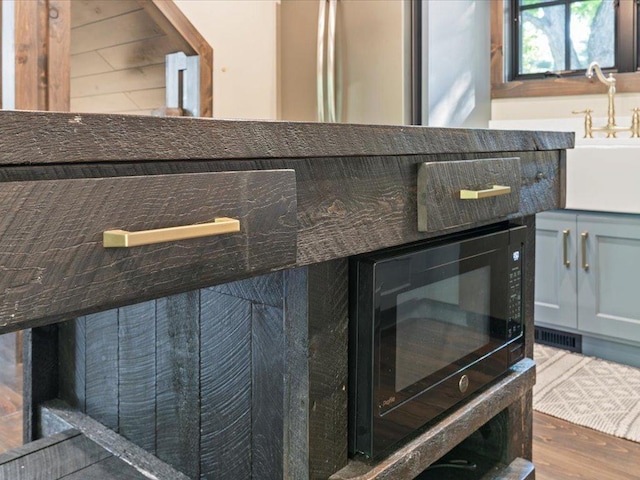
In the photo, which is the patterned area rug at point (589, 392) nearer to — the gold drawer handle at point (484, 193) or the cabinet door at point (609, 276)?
the cabinet door at point (609, 276)

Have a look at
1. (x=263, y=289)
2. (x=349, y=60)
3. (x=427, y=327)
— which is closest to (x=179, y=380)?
(x=263, y=289)

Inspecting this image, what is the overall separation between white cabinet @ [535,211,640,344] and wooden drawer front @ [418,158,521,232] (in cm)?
152

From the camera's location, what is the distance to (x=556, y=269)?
2.60 meters

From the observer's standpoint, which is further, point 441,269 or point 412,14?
point 412,14

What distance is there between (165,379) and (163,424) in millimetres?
89

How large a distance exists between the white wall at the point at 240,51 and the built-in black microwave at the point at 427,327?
199 cm

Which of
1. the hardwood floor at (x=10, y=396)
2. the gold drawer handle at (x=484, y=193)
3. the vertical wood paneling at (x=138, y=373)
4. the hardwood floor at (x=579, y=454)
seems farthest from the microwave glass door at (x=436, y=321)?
the hardwood floor at (x=10, y=396)

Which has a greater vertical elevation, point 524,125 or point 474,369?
point 524,125

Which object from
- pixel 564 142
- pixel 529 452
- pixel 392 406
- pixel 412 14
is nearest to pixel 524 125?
pixel 412 14

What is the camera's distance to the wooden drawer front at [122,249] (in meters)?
0.47

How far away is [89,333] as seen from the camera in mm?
1244

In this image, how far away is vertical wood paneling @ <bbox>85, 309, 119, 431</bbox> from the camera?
3.85ft

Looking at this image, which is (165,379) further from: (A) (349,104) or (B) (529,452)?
(A) (349,104)

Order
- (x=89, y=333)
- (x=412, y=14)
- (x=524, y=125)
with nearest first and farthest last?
(x=89, y=333), (x=412, y=14), (x=524, y=125)
